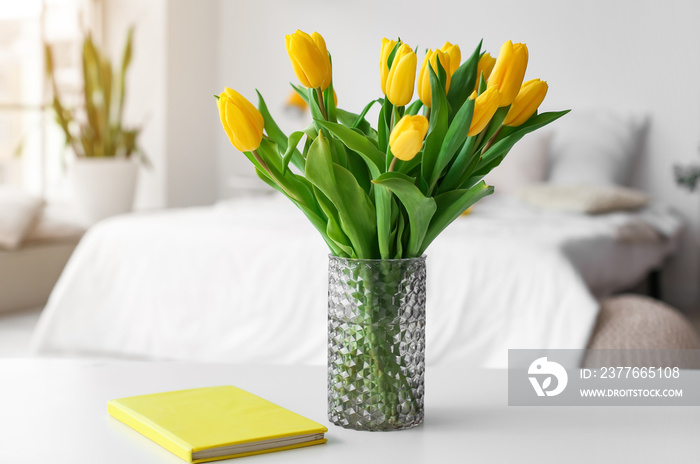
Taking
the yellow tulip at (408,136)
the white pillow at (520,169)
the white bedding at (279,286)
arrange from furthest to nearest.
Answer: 1. the white pillow at (520,169)
2. the white bedding at (279,286)
3. the yellow tulip at (408,136)

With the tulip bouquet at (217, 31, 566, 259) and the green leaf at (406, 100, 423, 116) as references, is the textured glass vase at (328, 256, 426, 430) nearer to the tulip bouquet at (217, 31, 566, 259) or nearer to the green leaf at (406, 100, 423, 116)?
the tulip bouquet at (217, 31, 566, 259)

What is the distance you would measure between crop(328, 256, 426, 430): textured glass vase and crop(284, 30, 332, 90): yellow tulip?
179 millimetres

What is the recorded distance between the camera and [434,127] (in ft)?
2.49

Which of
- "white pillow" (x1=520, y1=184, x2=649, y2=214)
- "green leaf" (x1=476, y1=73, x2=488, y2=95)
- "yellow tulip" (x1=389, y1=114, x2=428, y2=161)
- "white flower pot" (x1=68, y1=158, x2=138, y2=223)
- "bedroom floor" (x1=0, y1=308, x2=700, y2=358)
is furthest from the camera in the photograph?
"white flower pot" (x1=68, y1=158, x2=138, y2=223)

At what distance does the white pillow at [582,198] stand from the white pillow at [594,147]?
1.69 ft

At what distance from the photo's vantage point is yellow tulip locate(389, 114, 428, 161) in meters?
0.68

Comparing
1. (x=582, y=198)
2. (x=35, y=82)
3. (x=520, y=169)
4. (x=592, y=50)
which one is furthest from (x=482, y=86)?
(x=35, y=82)

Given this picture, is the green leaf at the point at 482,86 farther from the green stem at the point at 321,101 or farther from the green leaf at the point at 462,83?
the green stem at the point at 321,101

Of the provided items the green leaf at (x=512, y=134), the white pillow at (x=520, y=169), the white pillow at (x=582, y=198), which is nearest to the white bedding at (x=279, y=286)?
the white pillow at (x=582, y=198)

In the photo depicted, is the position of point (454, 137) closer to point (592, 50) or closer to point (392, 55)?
point (392, 55)

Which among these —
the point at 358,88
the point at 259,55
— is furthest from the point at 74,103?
the point at 358,88

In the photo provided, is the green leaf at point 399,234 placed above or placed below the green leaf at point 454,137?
below

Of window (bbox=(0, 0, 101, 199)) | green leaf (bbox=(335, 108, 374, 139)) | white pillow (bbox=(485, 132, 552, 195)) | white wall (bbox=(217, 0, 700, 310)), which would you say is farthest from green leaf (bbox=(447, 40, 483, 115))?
window (bbox=(0, 0, 101, 199))

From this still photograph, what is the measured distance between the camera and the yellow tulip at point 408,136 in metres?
0.68
